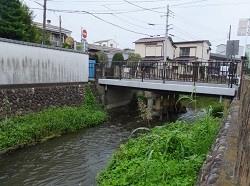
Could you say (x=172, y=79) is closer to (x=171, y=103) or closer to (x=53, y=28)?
(x=171, y=103)

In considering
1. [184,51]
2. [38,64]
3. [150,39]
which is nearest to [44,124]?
[38,64]

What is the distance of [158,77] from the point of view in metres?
12.1

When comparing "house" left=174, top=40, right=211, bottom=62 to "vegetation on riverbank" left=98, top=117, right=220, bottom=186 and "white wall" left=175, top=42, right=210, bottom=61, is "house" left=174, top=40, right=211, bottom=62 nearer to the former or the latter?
"white wall" left=175, top=42, right=210, bottom=61

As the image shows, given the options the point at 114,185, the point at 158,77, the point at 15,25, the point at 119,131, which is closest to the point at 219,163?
the point at 114,185

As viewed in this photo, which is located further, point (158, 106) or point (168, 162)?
point (158, 106)

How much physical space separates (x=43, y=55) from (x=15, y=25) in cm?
606

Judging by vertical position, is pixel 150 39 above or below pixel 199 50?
above

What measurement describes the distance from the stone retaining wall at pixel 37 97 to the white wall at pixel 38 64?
0.33 m

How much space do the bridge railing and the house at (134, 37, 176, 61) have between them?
14801 mm

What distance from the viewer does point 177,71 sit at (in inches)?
436

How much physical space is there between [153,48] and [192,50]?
5.71 m

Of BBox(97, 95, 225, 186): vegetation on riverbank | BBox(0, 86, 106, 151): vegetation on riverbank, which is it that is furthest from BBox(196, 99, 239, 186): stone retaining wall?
BBox(0, 86, 106, 151): vegetation on riverbank

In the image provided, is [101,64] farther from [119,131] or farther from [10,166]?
[10,166]

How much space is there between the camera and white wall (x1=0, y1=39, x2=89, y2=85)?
781 cm
